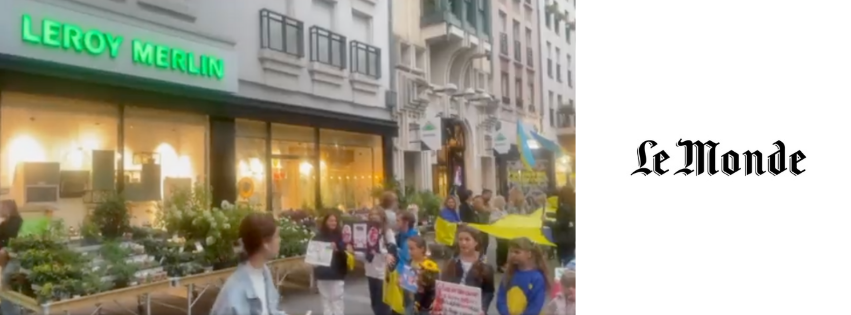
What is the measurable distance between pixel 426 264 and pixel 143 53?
1.16 metres

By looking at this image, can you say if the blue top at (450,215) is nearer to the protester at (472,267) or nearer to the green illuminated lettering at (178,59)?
the protester at (472,267)

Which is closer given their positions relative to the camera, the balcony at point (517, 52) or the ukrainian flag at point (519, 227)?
the ukrainian flag at point (519, 227)

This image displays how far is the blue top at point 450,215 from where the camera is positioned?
2242mm

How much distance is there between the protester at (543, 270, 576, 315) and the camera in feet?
7.30

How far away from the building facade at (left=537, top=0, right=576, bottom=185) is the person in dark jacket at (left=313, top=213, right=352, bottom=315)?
806 millimetres

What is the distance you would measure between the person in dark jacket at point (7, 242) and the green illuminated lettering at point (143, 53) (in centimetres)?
54

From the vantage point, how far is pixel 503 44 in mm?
2326

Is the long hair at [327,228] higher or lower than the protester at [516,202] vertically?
lower

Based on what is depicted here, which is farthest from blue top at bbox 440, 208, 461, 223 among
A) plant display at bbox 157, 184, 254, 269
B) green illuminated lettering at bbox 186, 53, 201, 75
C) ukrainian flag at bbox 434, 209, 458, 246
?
green illuminated lettering at bbox 186, 53, 201, 75
